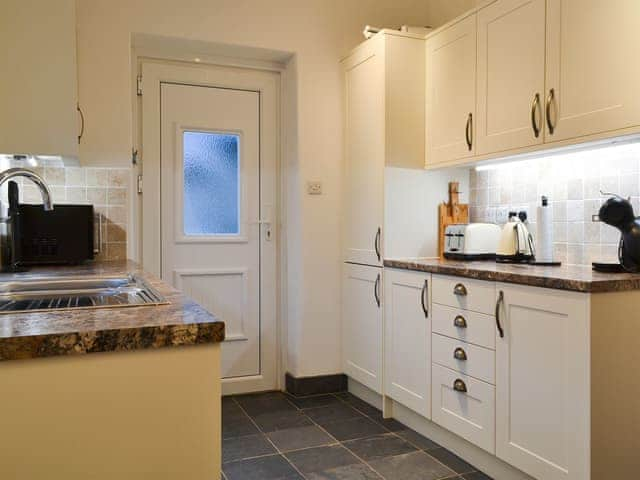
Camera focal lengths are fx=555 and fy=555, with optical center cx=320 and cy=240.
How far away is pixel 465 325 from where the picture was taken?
232 centimetres

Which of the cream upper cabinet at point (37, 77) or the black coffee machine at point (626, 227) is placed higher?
the cream upper cabinet at point (37, 77)

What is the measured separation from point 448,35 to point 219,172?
5.01ft

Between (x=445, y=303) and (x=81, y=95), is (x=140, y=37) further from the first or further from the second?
(x=445, y=303)

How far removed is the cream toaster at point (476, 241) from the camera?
2750 mm

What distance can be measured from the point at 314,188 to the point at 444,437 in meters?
1.57

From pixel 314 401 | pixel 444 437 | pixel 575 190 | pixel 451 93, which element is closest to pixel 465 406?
pixel 444 437

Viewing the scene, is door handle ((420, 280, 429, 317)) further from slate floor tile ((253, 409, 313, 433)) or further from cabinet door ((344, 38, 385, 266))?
slate floor tile ((253, 409, 313, 433))

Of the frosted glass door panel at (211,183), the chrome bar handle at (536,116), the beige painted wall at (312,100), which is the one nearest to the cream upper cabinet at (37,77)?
the beige painted wall at (312,100)

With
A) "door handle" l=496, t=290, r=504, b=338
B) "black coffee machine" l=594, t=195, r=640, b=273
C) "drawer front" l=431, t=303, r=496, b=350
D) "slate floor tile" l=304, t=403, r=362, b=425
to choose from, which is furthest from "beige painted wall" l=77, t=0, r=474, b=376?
"black coffee machine" l=594, t=195, r=640, b=273

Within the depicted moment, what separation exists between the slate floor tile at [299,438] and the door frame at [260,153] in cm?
71

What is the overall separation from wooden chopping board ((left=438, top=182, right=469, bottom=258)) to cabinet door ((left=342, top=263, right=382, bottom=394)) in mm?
412

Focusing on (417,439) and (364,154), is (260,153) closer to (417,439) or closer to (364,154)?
(364,154)

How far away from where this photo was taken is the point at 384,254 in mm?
2941

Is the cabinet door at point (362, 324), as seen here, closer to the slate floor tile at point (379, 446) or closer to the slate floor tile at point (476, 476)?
the slate floor tile at point (379, 446)
